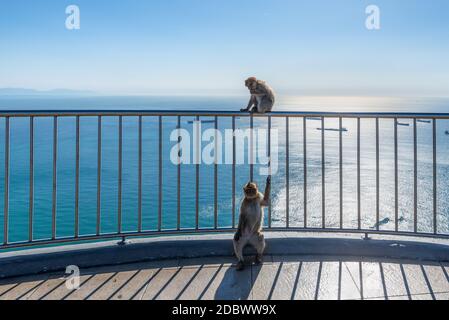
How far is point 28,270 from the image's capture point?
205 centimetres

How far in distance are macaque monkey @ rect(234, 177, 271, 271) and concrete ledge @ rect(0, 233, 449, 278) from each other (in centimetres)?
17

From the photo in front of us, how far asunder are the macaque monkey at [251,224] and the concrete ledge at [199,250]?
6.8 inches

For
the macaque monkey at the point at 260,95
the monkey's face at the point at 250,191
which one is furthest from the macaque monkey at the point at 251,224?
the macaque monkey at the point at 260,95

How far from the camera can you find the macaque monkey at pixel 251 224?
7.01 ft

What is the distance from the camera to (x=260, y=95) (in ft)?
10.9

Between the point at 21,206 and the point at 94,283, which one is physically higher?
the point at 94,283

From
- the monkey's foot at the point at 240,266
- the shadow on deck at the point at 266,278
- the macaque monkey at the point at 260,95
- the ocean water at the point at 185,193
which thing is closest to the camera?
the shadow on deck at the point at 266,278

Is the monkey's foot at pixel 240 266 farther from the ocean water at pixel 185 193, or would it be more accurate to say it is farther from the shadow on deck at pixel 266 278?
Answer: the ocean water at pixel 185 193

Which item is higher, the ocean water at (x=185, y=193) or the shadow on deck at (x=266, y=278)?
the shadow on deck at (x=266, y=278)

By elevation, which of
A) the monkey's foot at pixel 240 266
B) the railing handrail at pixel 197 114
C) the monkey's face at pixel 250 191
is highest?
the railing handrail at pixel 197 114

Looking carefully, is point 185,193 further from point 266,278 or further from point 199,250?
point 266,278
